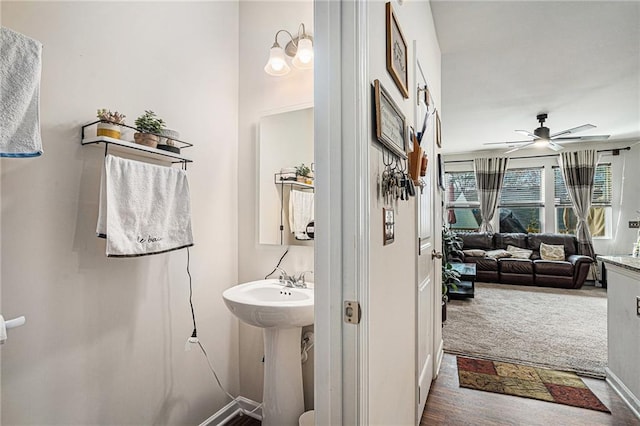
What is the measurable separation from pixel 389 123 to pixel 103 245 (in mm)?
1266

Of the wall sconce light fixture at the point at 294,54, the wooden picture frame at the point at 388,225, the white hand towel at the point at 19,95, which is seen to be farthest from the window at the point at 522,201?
the white hand towel at the point at 19,95

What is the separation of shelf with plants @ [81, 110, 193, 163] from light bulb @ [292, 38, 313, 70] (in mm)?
764

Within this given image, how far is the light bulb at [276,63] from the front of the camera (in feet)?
6.02

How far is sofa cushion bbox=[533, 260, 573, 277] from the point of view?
538 cm

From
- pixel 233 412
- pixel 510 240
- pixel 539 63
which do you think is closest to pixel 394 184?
pixel 233 412

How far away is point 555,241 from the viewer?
5.92 meters

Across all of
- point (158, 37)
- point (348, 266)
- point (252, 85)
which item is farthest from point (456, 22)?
point (348, 266)

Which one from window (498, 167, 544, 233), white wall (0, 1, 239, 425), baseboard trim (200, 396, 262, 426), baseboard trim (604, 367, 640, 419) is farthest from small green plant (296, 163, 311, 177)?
window (498, 167, 544, 233)

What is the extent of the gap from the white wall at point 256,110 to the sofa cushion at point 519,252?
5.54m

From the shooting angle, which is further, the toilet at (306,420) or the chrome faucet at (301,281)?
the chrome faucet at (301,281)

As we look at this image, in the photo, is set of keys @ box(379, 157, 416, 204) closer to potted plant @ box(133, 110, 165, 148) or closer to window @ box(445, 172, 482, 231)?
potted plant @ box(133, 110, 165, 148)

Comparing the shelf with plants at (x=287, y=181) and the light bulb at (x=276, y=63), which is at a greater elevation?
the light bulb at (x=276, y=63)

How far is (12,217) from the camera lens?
3.59 feet

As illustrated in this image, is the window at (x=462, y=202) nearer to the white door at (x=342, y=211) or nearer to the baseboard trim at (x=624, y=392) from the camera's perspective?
the baseboard trim at (x=624, y=392)
